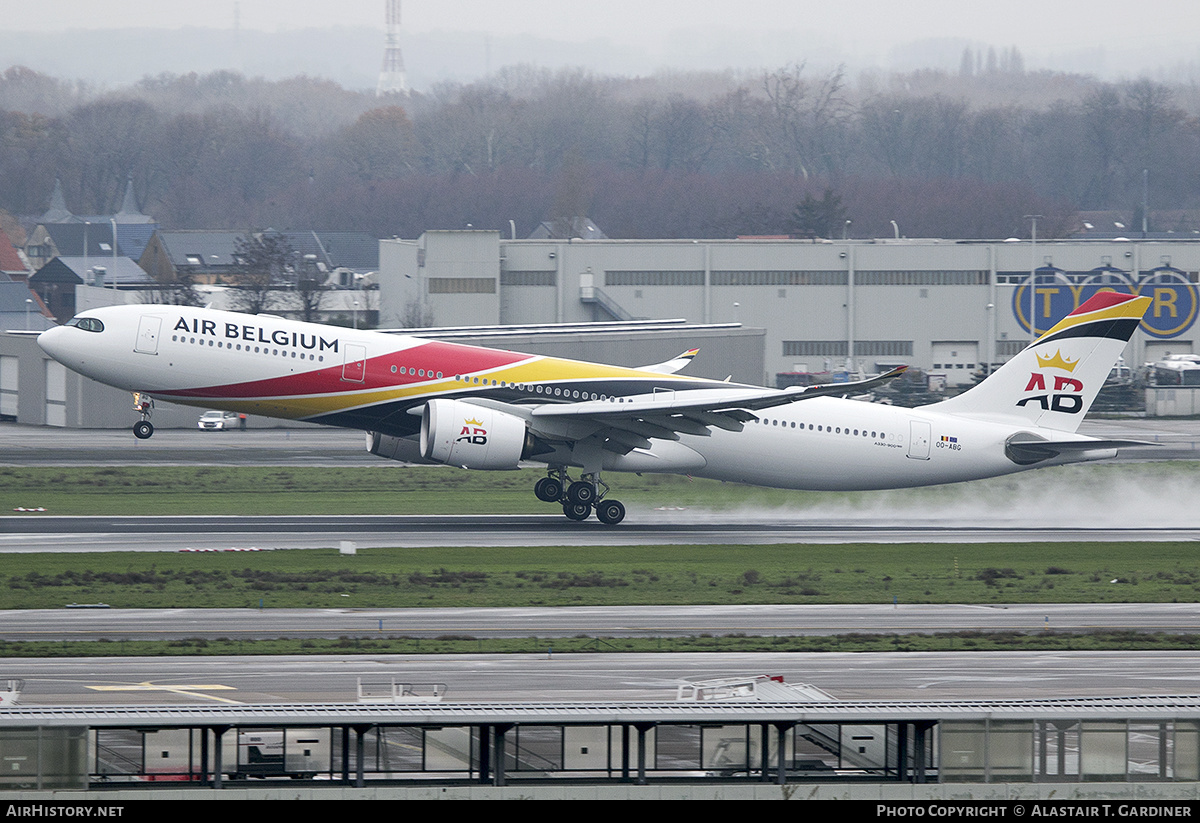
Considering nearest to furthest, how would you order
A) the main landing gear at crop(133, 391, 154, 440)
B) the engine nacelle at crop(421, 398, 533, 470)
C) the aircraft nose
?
the engine nacelle at crop(421, 398, 533, 470)
the aircraft nose
the main landing gear at crop(133, 391, 154, 440)

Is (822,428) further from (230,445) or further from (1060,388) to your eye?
(230,445)

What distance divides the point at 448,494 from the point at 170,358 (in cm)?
1539

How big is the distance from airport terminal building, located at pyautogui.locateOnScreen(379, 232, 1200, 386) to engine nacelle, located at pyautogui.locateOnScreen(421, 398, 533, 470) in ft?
180

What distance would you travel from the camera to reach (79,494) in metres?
54.2

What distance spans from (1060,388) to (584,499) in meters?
17.0

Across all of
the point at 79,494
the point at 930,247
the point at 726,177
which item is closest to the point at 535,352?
the point at 79,494

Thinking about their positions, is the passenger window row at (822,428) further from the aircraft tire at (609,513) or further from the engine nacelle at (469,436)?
the engine nacelle at (469,436)

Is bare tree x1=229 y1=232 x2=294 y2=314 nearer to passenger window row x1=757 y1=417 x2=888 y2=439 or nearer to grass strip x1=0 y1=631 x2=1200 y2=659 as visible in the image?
passenger window row x1=757 y1=417 x2=888 y2=439

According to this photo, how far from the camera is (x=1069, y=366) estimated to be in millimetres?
48312

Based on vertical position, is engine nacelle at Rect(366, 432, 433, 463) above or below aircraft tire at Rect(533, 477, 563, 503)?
above

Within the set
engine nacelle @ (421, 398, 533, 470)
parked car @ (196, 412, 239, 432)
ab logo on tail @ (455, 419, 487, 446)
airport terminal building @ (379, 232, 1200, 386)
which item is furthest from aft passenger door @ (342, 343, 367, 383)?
airport terminal building @ (379, 232, 1200, 386)

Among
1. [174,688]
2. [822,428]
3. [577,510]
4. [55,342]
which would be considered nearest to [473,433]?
[577,510]

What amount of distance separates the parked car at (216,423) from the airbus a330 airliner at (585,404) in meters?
34.0

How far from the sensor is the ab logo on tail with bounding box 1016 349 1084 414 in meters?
48.3
